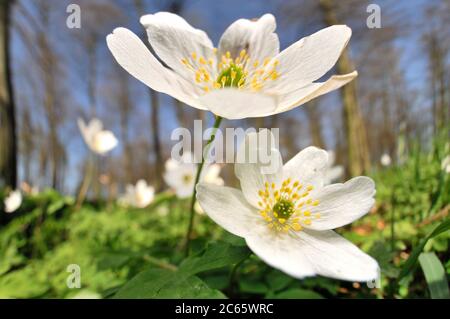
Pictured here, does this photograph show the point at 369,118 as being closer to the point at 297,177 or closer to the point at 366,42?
the point at 366,42

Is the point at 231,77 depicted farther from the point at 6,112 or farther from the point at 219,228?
the point at 6,112

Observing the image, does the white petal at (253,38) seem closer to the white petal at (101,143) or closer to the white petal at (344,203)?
the white petal at (344,203)

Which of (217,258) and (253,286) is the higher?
(217,258)

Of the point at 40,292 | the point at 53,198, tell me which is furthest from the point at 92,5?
the point at 40,292

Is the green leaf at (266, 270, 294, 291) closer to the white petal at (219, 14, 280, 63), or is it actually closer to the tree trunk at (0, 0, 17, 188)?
the white petal at (219, 14, 280, 63)

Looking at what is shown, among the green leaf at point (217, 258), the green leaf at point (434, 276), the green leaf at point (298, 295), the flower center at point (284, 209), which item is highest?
the flower center at point (284, 209)

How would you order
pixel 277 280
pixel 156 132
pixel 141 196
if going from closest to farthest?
pixel 277 280
pixel 141 196
pixel 156 132

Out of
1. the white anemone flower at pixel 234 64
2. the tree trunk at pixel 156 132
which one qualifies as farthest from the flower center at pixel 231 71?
the tree trunk at pixel 156 132

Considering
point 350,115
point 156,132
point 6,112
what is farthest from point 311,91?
point 156,132

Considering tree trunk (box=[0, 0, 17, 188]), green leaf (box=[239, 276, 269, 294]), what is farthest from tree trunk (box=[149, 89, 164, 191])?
green leaf (box=[239, 276, 269, 294])
